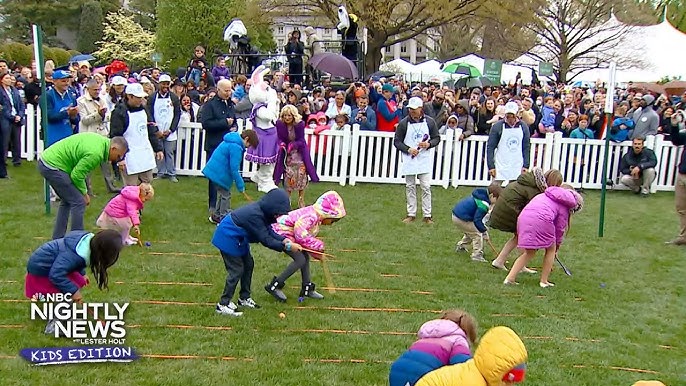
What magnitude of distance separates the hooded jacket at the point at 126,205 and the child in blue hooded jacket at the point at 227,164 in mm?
1393

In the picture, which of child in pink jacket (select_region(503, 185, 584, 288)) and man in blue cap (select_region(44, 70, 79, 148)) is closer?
child in pink jacket (select_region(503, 185, 584, 288))

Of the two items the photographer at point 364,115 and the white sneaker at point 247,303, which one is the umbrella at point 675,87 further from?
the white sneaker at point 247,303

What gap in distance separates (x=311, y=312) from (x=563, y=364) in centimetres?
225

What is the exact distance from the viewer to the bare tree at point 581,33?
38.5 meters

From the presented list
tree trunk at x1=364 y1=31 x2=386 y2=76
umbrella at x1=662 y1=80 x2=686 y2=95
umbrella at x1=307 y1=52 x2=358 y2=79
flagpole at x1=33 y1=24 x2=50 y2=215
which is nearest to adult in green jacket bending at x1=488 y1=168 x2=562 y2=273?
flagpole at x1=33 y1=24 x2=50 y2=215

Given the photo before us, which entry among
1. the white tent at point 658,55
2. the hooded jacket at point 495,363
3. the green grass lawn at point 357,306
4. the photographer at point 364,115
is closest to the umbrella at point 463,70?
the white tent at point 658,55

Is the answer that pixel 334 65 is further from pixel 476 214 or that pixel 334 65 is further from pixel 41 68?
pixel 476 214

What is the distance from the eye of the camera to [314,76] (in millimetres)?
18922

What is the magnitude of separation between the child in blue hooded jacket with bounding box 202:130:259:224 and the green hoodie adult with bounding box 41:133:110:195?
2.17 metres

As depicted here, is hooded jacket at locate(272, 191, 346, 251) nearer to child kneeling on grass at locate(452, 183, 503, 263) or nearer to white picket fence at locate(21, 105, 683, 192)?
child kneeling on grass at locate(452, 183, 503, 263)

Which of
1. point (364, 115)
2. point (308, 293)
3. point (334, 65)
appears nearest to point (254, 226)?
point (308, 293)

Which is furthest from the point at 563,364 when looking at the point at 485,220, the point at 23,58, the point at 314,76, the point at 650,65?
the point at 23,58

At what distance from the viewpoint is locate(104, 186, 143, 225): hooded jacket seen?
788cm

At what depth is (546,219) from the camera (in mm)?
7223
